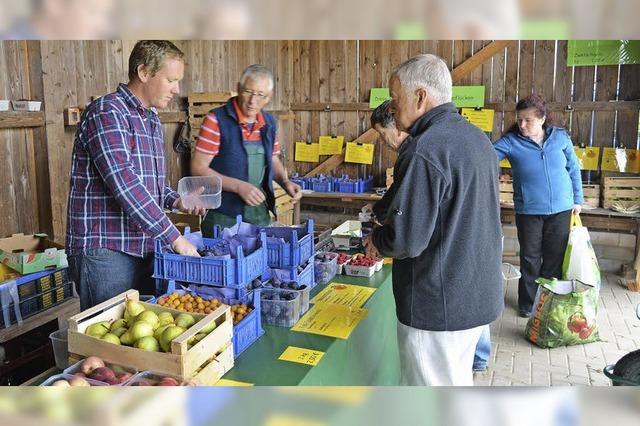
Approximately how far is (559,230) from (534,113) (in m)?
0.96

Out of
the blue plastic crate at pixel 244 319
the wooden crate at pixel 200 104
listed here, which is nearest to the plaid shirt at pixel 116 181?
the blue plastic crate at pixel 244 319

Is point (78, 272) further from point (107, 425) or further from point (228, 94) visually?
point (228, 94)

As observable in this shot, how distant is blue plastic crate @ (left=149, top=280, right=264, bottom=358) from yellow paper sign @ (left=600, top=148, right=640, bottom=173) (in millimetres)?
5242

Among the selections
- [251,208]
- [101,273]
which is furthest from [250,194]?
[101,273]

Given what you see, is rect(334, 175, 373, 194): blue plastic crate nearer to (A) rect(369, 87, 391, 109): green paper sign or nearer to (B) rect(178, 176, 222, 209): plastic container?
(A) rect(369, 87, 391, 109): green paper sign

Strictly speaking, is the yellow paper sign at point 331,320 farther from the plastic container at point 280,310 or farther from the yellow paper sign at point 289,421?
the yellow paper sign at point 289,421

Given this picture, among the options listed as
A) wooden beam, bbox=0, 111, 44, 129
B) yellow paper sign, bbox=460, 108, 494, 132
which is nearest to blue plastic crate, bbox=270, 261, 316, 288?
wooden beam, bbox=0, 111, 44, 129

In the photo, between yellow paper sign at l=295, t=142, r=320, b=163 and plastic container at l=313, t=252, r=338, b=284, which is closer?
plastic container at l=313, t=252, r=338, b=284

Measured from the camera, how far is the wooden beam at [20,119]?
368 cm

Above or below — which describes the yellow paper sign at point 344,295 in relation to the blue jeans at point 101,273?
below

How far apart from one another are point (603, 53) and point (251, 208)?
4699 mm

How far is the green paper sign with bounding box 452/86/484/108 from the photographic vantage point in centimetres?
657

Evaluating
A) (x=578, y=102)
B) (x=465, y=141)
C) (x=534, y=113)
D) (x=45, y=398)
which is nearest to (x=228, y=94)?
(x=534, y=113)

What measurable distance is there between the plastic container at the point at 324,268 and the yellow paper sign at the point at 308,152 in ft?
14.9
